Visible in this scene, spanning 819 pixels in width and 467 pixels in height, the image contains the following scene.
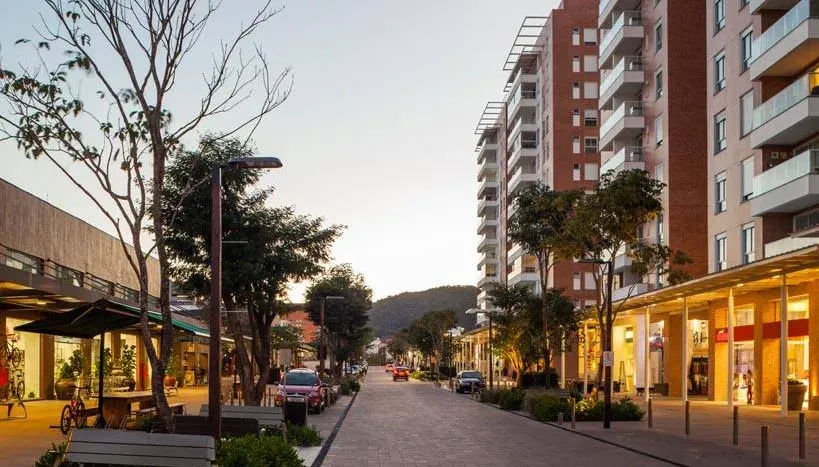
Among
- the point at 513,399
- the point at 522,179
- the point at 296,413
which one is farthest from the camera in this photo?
the point at 522,179

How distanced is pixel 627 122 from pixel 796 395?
28208 mm

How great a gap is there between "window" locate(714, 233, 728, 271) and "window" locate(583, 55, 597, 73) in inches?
1916

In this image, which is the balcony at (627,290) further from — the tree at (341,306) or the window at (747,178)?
the tree at (341,306)

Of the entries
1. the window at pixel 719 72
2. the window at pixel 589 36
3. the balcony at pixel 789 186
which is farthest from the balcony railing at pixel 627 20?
the window at pixel 589 36

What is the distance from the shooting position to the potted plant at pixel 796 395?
126ft

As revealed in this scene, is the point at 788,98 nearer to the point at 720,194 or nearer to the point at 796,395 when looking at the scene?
the point at 720,194

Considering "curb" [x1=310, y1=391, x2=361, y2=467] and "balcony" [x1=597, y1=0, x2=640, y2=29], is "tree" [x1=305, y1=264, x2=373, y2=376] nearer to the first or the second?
"balcony" [x1=597, y1=0, x2=640, y2=29]

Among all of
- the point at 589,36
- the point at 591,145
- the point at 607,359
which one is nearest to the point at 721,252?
the point at 607,359

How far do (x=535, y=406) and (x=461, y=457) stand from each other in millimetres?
16157

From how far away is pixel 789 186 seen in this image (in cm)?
3888

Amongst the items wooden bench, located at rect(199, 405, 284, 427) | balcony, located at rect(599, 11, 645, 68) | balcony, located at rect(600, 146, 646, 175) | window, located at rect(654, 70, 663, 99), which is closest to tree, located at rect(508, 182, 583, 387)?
balcony, located at rect(600, 146, 646, 175)

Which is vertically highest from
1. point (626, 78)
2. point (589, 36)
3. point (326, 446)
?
point (589, 36)

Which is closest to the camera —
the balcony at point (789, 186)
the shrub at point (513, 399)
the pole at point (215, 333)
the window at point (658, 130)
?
the pole at point (215, 333)

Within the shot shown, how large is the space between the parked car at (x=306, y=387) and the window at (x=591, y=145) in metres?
56.7
